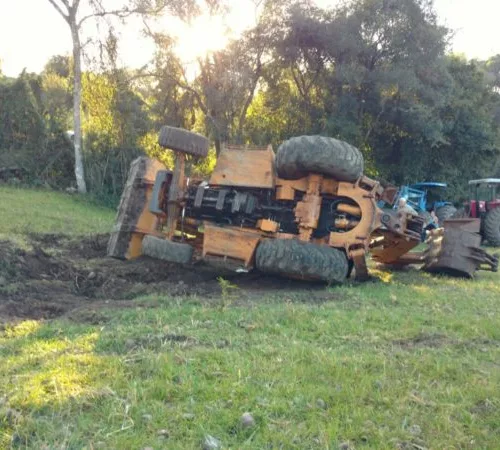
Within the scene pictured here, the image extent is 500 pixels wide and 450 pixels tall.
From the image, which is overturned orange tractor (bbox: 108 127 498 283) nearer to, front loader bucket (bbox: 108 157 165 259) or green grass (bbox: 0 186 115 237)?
front loader bucket (bbox: 108 157 165 259)

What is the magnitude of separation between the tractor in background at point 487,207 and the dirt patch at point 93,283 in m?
12.2

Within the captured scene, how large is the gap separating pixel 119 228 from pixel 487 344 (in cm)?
480

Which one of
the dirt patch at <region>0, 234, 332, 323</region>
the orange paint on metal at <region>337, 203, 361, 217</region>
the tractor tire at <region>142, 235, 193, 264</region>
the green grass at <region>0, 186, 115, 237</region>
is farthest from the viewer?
the green grass at <region>0, 186, 115, 237</region>

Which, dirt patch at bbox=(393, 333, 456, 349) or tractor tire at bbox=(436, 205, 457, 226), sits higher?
tractor tire at bbox=(436, 205, 457, 226)

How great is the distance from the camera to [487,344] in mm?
4805

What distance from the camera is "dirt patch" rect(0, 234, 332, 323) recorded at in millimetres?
5754

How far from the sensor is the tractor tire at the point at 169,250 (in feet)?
23.7

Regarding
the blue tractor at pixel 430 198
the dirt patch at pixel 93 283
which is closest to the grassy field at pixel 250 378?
the dirt patch at pixel 93 283

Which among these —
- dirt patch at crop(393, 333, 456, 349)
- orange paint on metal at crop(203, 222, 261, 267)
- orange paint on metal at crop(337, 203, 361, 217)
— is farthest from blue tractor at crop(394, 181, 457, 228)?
dirt patch at crop(393, 333, 456, 349)

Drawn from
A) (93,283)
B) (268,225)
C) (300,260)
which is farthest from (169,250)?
(300,260)

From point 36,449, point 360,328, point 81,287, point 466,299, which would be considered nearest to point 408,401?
point 360,328

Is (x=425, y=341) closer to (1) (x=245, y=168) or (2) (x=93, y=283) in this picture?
(1) (x=245, y=168)

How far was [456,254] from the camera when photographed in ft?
30.3

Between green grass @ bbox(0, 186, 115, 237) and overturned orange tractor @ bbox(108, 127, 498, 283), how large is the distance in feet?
8.57
